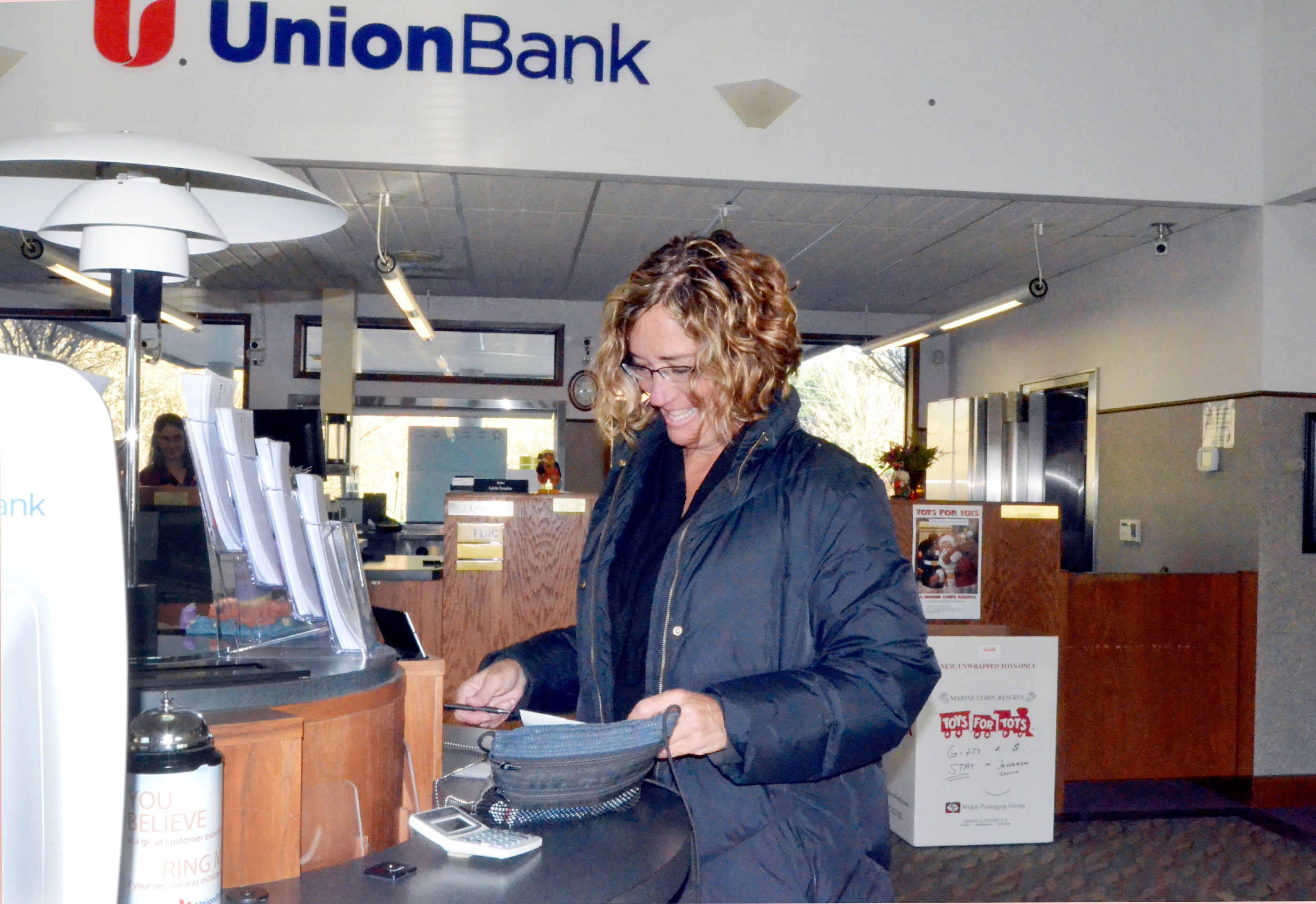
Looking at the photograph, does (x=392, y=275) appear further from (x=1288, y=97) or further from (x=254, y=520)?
(x=254, y=520)

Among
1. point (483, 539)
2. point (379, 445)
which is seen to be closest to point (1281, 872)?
point (483, 539)

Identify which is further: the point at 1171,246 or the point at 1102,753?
the point at 1171,246

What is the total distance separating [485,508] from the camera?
15.3 ft

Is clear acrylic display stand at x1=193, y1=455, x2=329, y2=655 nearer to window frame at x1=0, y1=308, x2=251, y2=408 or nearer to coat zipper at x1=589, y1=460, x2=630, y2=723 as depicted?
coat zipper at x1=589, y1=460, x2=630, y2=723

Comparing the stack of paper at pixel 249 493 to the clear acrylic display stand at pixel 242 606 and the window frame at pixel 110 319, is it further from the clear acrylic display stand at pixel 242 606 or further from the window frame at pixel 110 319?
the window frame at pixel 110 319

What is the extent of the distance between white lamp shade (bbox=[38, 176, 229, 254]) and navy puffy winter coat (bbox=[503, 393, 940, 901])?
0.93 meters

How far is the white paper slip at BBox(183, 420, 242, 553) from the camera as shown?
1.32 metres

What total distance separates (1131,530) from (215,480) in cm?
649

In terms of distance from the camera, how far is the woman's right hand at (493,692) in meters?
1.55

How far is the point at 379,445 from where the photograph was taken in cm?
966

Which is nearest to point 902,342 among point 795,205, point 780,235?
point 780,235

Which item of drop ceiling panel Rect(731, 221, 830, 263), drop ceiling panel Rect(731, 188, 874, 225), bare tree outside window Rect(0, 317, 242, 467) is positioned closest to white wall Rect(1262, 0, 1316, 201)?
drop ceiling panel Rect(731, 188, 874, 225)

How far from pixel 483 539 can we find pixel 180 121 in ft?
8.18

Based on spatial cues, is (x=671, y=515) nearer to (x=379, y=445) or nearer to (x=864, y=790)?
(x=864, y=790)
